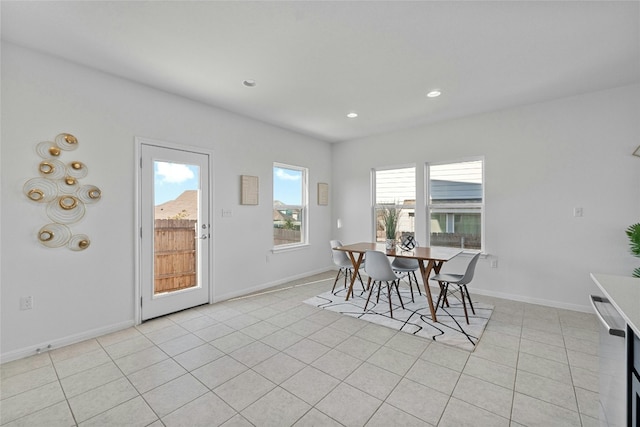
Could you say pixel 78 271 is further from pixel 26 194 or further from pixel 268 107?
pixel 268 107

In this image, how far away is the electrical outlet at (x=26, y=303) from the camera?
2.43 meters

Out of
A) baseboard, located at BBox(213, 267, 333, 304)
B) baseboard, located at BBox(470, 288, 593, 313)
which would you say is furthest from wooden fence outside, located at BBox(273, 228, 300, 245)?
baseboard, located at BBox(470, 288, 593, 313)

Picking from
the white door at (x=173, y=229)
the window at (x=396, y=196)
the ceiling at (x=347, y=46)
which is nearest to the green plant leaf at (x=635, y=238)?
the ceiling at (x=347, y=46)

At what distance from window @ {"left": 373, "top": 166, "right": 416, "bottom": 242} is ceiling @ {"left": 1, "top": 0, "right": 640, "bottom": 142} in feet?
5.33

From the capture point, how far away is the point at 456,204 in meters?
4.45

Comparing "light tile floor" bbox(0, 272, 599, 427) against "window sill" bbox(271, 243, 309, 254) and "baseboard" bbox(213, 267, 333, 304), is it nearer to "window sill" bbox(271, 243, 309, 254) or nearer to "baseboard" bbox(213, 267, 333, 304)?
"baseboard" bbox(213, 267, 333, 304)

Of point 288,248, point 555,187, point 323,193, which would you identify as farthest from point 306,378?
point 323,193

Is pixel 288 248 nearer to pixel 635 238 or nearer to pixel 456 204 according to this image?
pixel 456 204

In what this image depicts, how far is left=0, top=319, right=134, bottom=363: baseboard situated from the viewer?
7.80ft

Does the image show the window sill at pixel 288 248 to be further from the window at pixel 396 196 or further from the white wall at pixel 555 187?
the white wall at pixel 555 187

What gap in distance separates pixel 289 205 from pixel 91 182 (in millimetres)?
2902

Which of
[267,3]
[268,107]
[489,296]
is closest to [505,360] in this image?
[489,296]

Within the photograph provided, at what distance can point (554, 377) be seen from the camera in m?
2.11

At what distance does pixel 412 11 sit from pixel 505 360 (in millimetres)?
2874
